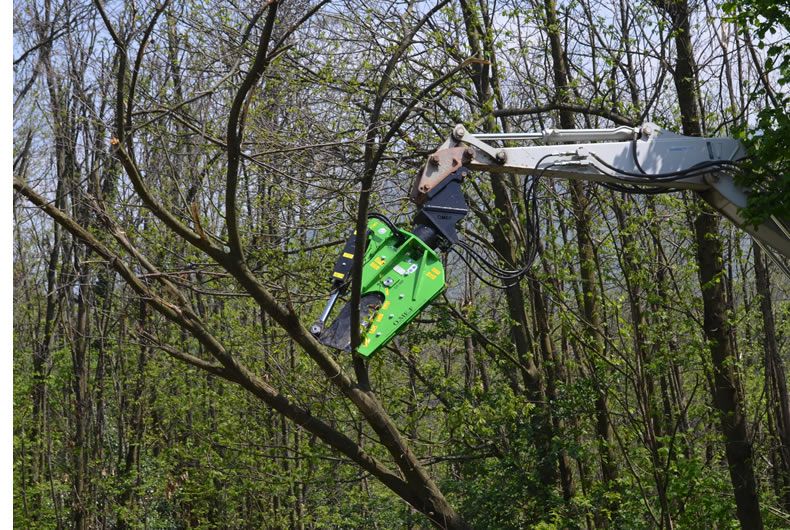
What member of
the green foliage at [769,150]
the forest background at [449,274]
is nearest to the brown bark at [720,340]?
the forest background at [449,274]

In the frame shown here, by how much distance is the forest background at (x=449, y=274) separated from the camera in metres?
7.35

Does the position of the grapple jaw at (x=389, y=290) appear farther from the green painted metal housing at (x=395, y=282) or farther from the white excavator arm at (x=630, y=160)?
the white excavator arm at (x=630, y=160)

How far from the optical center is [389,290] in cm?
576

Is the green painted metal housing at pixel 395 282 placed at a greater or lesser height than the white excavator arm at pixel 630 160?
lesser

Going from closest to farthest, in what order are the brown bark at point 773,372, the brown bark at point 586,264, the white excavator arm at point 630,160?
the white excavator arm at point 630,160 → the brown bark at point 586,264 → the brown bark at point 773,372

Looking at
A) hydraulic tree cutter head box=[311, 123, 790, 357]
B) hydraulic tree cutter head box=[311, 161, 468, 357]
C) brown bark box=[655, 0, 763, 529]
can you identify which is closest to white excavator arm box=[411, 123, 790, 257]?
hydraulic tree cutter head box=[311, 123, 790, 357]

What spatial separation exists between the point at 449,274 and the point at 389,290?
899 cm

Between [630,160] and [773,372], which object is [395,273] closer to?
[630,160]

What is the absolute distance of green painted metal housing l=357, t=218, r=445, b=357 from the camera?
224 inches

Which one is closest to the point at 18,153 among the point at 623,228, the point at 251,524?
the point at 251,524

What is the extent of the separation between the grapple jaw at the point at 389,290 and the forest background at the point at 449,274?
1.74 feet

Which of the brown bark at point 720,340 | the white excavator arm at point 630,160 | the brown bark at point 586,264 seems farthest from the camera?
the brown bark at point 720,340

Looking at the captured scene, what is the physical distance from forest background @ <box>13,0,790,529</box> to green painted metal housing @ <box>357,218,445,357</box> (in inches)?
20.6

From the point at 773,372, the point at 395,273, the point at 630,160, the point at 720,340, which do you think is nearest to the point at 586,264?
the point at 720,340
